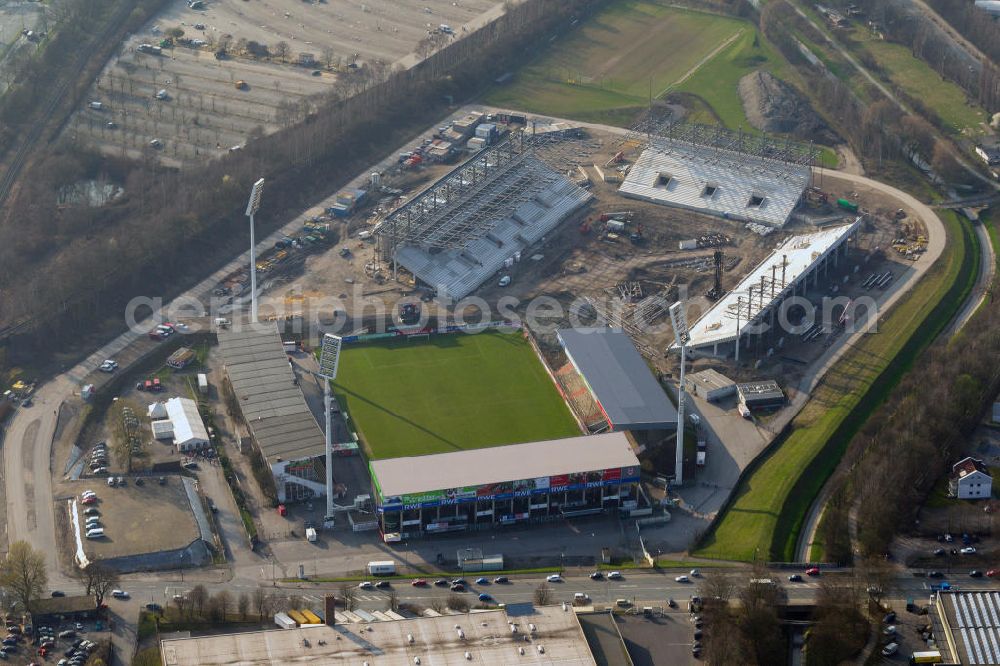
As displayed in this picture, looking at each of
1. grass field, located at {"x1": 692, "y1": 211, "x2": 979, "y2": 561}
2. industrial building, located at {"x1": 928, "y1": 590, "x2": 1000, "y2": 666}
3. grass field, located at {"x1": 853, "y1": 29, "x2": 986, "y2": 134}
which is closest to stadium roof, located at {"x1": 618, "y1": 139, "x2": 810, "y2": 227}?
grass field, located at {"x1": 692, "y1": 211, "x2": 979, "y2": 561}

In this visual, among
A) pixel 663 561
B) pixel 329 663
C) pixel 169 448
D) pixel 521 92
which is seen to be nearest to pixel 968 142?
pixel 521 92

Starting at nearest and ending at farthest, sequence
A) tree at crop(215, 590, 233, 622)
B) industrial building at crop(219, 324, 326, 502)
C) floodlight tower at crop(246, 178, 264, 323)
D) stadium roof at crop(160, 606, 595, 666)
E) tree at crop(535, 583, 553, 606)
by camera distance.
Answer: stadium roof at crop(160, 606, 595, 666)
tree at crop(215, 590, 233, 622)
tree at crop(535, 583, 553, 606)
industrial building at crop(219, 324, 326, 502)
floodlight tower at crop(246, 178, 264, 323)

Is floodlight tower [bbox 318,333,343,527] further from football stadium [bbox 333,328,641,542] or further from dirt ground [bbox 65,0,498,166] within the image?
dirt ground [bbox 65,0,498,166]

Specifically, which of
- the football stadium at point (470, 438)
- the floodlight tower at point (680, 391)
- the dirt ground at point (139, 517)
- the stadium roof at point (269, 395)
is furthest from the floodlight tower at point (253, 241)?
the floodlight tower at point (680, 391)

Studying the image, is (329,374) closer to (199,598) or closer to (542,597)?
(199,598)

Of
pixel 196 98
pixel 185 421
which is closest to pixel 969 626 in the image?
pixel 185 421

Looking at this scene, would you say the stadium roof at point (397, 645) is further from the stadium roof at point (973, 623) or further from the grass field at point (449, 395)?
the grass field at point (449, 395)
